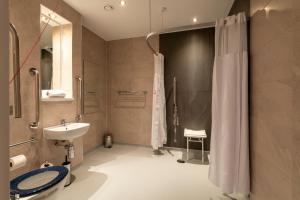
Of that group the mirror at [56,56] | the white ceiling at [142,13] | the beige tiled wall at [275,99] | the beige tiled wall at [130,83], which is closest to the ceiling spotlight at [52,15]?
the mirror at [56,56]

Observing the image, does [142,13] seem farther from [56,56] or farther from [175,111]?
[175,111]

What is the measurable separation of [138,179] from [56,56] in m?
2.31

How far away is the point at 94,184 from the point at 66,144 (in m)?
0.69

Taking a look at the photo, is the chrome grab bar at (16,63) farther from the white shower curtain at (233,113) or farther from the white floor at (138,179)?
the white shower curtain at (233,113)

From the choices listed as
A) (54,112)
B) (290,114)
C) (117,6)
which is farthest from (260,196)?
(117,6)

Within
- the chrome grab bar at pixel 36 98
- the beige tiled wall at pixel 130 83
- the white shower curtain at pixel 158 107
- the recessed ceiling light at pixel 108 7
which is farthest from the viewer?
the beige tiled wall at pixel 130 83

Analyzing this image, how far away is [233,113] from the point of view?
163 centimetres

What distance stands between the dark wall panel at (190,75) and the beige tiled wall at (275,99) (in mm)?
1536

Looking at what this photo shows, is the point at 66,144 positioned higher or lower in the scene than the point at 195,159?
higher

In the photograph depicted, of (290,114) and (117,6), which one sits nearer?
(290,114)

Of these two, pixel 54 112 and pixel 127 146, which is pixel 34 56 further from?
pixel 127 146

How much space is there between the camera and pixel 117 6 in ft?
7.87

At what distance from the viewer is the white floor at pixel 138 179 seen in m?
1.82

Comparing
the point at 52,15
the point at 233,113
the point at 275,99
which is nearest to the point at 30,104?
the point at 52,15
